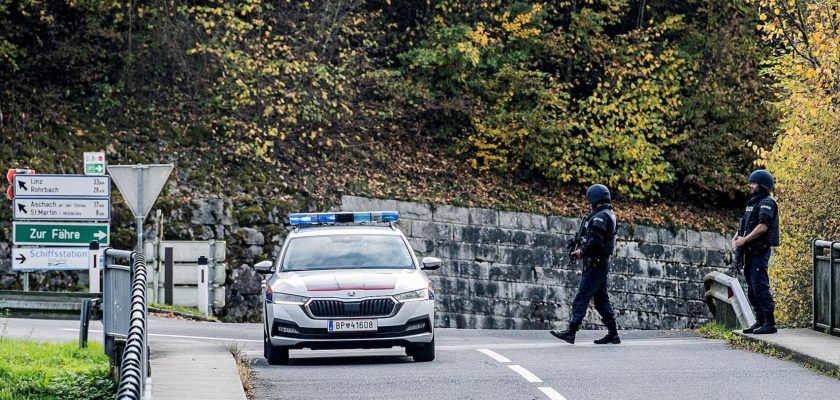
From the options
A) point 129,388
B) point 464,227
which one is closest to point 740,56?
point 464,227

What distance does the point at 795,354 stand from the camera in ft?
46.9

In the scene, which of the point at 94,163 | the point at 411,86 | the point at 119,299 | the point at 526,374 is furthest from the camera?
the point at 411,86

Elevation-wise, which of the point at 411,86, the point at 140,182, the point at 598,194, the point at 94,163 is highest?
the point at 411,86

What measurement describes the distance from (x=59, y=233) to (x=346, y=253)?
37.2 feet

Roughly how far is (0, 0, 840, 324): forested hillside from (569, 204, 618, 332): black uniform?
37.6ft

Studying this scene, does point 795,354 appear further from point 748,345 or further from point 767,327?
point 767,327

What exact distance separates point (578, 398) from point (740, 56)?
1021 inches

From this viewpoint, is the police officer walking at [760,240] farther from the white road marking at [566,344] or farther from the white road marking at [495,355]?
the white road marking at [495,355]

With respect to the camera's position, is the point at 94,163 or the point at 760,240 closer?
the point at 760,240

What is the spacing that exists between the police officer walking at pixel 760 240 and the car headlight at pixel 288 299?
5256mm

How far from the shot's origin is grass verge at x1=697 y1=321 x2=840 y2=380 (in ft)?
43.7

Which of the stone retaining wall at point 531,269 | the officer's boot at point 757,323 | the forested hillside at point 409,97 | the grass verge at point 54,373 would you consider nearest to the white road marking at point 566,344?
the officer's boot at point 757,323

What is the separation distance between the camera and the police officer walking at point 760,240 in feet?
51.5

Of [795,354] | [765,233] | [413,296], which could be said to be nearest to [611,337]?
[765,233]
